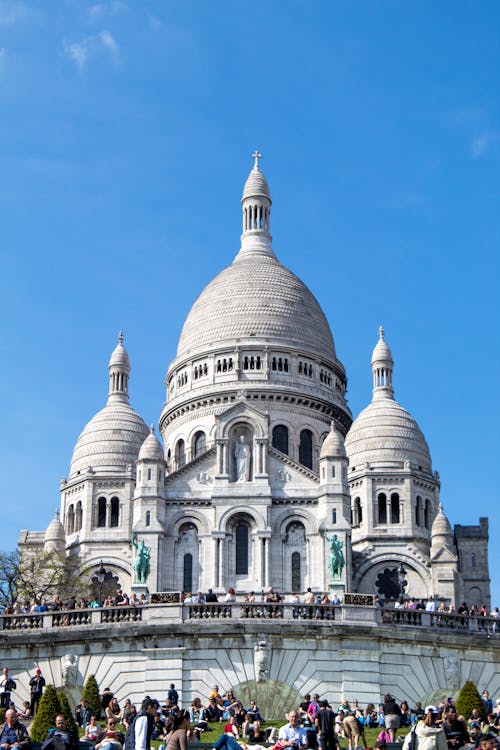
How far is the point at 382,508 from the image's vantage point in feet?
322

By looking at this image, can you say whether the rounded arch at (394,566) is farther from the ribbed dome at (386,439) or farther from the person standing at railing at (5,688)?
the person standing at railing at (5,688)

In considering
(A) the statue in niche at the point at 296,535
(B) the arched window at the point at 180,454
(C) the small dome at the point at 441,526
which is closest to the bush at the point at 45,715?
(A) the statue in niche at the point at 296,535

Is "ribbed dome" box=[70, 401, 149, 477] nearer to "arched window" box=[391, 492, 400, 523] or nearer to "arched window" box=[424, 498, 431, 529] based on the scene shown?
"arched window" box=[391, 492, 400, 523]

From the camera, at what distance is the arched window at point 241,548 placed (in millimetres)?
87750

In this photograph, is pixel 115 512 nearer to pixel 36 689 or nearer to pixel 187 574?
pixel 187 574

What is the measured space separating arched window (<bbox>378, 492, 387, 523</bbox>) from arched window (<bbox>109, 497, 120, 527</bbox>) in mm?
17068

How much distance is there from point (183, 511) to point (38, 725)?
56756 millimetres

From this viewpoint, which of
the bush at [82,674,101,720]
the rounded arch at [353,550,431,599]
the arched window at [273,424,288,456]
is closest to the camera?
the bush at [82,674,101,720]

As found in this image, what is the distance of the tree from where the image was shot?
79.0 metres

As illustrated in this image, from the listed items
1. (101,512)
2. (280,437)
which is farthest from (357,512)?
(101,512)

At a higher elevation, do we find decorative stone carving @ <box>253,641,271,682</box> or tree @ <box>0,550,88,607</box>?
tree @ <box>0,550,88,607</box>

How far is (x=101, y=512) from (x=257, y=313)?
18.5 metres

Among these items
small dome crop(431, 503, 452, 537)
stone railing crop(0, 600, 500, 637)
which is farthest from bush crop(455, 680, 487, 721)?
small dome crop(431, 503, 452, 537)

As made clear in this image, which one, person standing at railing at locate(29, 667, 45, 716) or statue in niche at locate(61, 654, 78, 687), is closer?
person standing at railing at locate(29, 667, 45, 716)
